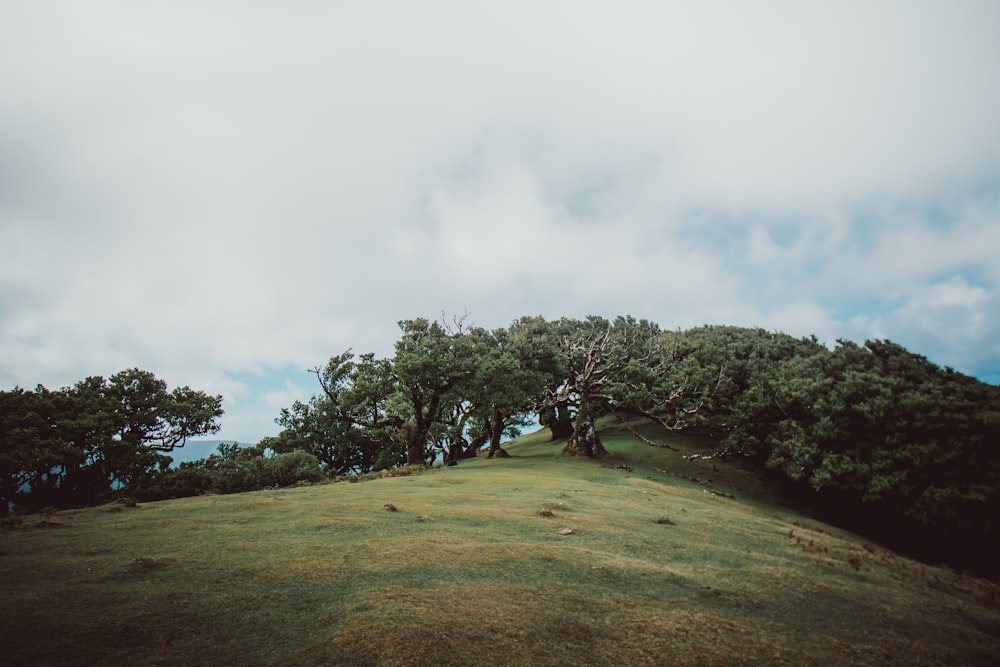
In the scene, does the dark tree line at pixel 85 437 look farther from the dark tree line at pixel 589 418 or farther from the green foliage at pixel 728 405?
the green foliage at pixel 728 405

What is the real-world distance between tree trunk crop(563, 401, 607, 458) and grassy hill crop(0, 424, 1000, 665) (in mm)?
21746

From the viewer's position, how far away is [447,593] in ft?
24.9

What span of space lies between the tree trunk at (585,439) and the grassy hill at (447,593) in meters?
21.7

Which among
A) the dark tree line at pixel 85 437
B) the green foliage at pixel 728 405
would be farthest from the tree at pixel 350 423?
the dark tree line at pixel 85 437

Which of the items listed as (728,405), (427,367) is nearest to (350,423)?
(427,367)

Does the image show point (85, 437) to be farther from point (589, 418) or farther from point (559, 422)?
point (559, 422)

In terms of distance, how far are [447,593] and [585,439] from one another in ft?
101

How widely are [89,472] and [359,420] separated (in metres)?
17.2

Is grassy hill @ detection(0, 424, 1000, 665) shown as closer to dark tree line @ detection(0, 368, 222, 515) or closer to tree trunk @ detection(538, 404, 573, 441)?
dark tree line @ detection(0, 368, 222, 515)

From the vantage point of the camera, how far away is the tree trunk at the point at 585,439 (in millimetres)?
36781

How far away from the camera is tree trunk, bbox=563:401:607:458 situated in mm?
36781

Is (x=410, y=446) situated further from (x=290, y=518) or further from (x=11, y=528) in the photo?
(x=11, y=528)

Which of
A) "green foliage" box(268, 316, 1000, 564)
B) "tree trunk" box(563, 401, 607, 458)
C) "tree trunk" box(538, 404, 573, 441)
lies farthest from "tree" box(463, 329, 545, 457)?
"tree trunk" box(538, 404, 573, 441)

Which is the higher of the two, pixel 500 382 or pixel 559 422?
pixel 500 382
